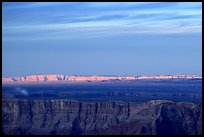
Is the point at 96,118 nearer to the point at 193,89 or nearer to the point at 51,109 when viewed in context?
the point at 51,109

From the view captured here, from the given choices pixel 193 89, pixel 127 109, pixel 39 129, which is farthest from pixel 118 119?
pixel 193 89

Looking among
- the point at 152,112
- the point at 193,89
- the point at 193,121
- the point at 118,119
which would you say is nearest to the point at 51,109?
the point at 118,119

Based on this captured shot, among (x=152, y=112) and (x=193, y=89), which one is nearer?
(x=152, y=112)

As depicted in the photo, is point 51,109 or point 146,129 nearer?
point 146,129

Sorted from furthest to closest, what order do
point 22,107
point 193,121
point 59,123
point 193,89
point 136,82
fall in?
point 136,82, point 193,89, point 22,107, point 59,123, point 193,121

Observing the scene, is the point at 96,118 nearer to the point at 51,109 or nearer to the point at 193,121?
the point at 51,109

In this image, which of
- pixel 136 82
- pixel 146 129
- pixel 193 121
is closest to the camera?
pixel 146 129
